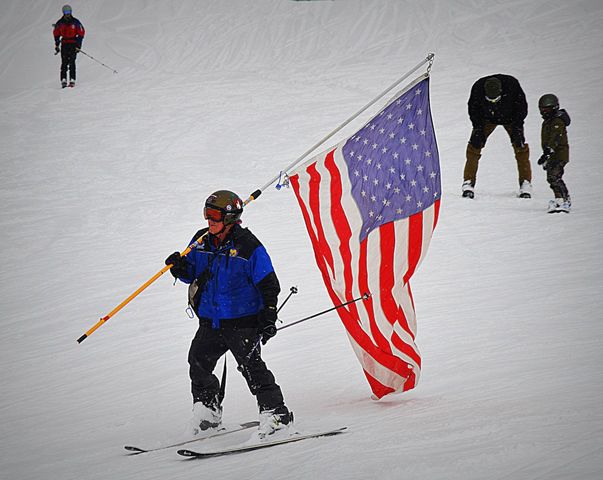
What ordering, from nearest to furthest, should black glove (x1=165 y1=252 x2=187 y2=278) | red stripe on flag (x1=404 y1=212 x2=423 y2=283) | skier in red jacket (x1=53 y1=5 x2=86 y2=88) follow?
1. black glove (x1=165 y1=252 x2=187 y2=278)
2. red stripe on flag (x1=404 y1=212 x2=423 y2=283)
3. skier in red jacket (x1=53 y1=5 x2=86 y2=88)

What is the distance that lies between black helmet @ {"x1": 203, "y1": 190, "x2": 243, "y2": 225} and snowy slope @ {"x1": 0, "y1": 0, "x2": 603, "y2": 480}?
A: 5.08 ft

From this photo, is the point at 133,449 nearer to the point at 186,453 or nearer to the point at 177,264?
the point at 186,453

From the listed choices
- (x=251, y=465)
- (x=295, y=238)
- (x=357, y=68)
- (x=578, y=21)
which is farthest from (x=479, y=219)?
(x=578, y=21)

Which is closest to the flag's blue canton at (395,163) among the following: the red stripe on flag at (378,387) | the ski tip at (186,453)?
the red stripe on flag at (378,387)

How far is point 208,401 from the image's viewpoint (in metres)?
5.63

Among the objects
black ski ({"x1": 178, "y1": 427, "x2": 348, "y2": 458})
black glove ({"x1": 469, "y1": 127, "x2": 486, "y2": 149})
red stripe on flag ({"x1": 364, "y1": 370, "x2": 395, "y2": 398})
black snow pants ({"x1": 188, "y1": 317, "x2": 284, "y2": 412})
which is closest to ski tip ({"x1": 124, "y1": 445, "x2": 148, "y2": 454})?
black ski ({"x1": 178, "y1": 427, "x2": 348, "y2": 458})

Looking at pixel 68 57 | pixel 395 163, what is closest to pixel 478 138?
pixel 395 163

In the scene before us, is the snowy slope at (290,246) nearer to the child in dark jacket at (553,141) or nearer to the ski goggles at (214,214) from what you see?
the child in dark jacket at (553,141)

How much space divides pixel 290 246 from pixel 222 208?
17.5ft

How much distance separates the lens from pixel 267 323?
5238 mm

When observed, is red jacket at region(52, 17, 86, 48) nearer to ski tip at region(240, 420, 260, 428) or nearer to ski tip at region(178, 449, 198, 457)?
ski tip at region(240, 420, 260, 428)

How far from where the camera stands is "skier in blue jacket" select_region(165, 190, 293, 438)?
529 centimetres

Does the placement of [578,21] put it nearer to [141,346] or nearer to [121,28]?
[121,28]

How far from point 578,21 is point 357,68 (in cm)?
645
